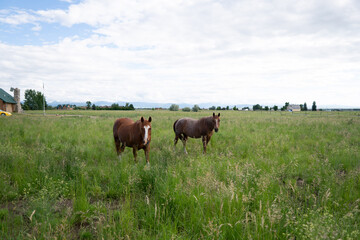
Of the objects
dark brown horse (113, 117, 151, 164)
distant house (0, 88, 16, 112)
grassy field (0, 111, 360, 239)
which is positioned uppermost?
distant house (0, 88, 16, 112)

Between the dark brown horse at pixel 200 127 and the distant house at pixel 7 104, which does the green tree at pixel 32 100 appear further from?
the dark brown horse at pixel 200 127

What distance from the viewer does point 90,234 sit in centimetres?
322

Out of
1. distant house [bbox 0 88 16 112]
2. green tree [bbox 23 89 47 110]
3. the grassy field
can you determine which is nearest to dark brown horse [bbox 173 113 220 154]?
the grassy field

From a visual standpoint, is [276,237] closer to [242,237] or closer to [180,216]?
[242,237]

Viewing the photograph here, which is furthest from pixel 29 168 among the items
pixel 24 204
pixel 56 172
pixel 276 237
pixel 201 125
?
pixel 201 125

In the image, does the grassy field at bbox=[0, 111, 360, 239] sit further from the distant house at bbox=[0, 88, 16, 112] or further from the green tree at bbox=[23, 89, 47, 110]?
the green tree at bbox=[23, 89, 47, 110]

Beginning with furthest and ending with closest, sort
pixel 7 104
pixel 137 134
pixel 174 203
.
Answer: pixel 7 104
pixel 137 134
pixel 174 203

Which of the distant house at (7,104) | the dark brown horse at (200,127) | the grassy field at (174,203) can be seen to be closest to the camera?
the grassy field at (174,203)

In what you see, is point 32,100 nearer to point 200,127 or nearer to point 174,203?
point 200,127

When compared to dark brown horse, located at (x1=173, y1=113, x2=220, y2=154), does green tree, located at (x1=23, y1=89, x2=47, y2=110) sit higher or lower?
higher

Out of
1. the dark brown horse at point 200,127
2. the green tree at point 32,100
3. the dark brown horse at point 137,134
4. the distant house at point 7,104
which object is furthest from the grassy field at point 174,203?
the green tree at point 32,100

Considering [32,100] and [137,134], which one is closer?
[137,134]

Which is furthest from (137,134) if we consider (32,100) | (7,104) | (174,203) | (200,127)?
(32,100)

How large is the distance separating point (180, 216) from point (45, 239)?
7.06 feet
